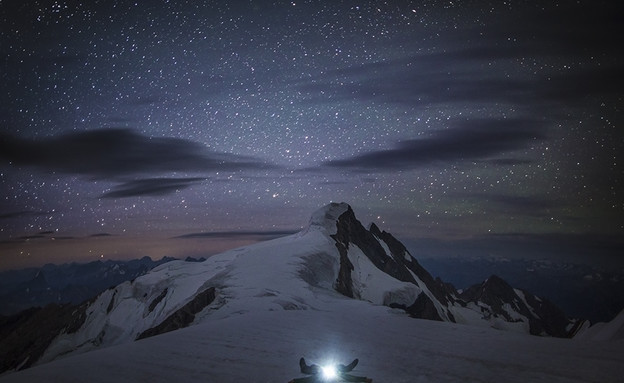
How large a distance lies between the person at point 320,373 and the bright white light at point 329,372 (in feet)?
0.27

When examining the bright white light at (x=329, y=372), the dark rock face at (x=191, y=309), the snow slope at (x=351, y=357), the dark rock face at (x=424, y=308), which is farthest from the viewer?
the dark rock face at (x=424, y=308)

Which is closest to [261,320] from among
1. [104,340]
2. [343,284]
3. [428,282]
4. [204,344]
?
[204,344]

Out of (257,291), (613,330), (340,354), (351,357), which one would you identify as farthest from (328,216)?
(351,357)

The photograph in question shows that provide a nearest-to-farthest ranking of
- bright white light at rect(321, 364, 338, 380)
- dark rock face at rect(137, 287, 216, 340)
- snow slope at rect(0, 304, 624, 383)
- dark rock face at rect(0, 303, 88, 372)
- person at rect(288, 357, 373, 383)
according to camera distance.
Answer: person at rect(288, 357, 373, 383) → bright white light at rect(321, 364, 338, 380) → snow slope at rect(0, 304, 624, 383) → dark rock face at rect(137, 287, 216, 340) → dark rock face at rect(0, 303, 88, 372)

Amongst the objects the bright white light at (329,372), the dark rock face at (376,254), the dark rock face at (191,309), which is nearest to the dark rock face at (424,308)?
the dark rock face at (376,254)

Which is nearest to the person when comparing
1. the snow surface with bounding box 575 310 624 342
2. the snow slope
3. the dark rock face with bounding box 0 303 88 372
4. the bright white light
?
the bright white light

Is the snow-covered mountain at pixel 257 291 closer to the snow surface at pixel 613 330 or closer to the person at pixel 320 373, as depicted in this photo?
the person at pixel 320 373

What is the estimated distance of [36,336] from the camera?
179 m

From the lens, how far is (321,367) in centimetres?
1078

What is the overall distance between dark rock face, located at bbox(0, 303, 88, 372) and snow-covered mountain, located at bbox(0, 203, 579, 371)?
0.51 meters

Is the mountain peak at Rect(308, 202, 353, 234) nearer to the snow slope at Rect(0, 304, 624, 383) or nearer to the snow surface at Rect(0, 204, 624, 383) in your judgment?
the snow surface at Rect(0, 204, 624, 383)

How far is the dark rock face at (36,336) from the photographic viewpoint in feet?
484

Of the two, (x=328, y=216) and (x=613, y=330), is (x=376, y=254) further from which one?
(x=613, y=330)

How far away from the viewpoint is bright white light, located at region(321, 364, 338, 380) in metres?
10.2
